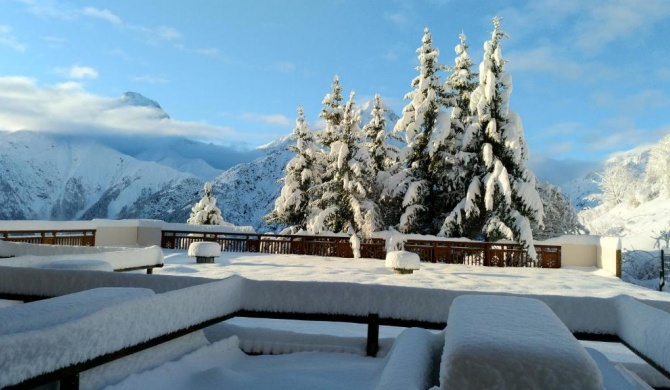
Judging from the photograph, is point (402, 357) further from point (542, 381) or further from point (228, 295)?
point (228, 295)

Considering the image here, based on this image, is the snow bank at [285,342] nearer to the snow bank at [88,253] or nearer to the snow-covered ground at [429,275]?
the snow bank at [88,253]

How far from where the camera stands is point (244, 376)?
464cm

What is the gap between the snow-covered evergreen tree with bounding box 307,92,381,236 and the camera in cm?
2608

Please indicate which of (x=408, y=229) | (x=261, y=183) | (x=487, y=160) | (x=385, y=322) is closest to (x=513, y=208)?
(x=487, y=160)

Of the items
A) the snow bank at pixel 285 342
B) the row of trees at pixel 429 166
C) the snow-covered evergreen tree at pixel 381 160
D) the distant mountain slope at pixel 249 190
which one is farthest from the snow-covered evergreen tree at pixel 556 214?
the distant mountain slope at pixel 249 190

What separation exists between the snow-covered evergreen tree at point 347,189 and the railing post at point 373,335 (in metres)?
20.0

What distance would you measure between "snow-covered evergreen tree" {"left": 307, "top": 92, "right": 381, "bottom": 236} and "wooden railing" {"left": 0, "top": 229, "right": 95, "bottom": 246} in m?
11.1

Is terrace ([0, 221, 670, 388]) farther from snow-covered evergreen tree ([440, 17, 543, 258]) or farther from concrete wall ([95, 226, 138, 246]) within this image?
concrete wall ([95, 226, 138, 246])

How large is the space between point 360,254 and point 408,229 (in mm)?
3034

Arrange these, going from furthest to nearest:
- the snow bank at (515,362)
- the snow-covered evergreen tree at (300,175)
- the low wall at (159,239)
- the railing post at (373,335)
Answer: the snow-covered evergreen tree at (300,175) → the low wall at (159,239) → the railing post at (373,335) → the snow bank at (515,362)

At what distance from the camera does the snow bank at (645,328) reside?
11.8ft

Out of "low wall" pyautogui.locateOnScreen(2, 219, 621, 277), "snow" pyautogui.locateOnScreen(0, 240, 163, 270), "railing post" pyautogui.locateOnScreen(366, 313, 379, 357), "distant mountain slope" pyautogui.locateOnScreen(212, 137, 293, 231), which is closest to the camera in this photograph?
"railing post" pyautogui.locateOnScreen(366, 313, 379, 357)

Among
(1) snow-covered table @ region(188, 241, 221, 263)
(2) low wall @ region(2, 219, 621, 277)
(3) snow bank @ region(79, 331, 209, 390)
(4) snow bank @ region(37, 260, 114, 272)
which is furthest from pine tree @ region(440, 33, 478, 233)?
(3) snow bank @ region(79, 331, 209, 390)

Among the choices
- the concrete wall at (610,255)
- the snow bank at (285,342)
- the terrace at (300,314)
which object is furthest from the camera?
the concrete wall at (610,255)
